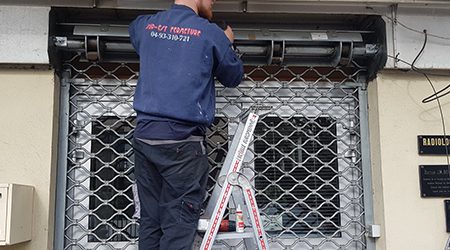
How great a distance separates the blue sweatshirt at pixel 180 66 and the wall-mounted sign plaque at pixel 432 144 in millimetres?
1179

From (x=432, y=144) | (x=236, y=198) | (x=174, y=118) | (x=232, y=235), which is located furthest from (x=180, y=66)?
(x=432, y=144)

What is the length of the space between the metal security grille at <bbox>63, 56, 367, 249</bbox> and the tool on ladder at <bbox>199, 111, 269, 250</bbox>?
22.1 inches

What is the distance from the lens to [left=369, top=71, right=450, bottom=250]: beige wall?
2521mm

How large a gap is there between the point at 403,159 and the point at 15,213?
1919 mm

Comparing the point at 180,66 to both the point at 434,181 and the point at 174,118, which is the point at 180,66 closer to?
the point at 174,118

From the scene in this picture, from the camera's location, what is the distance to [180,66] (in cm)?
194


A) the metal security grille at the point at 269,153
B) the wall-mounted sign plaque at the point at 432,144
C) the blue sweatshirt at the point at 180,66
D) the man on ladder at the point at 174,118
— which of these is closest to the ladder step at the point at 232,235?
the man on ladder at the point at 174,118

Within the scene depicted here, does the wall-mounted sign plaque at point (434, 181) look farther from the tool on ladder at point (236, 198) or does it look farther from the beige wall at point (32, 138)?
the beige wall at point (32, 138)

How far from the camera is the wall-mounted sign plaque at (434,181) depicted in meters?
2.55

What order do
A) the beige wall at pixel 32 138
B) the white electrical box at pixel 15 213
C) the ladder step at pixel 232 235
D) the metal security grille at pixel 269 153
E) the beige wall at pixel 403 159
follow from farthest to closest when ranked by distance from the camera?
the metal security grille at pixel 269 153
the beige wall at pixel 403 159
the beige wall at pixel 32 138
the white electrical box at pixel 15 213
the ladder step at pixel 232 235

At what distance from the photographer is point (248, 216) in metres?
2.09

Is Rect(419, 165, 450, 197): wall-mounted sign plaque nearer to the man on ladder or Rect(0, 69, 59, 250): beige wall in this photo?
the man on ladder

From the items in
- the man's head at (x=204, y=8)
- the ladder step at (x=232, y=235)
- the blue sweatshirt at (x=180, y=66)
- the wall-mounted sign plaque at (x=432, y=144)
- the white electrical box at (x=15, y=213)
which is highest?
the man's head at (x=204, y=8)

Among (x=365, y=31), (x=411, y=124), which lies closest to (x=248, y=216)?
(x=411, y=124)
